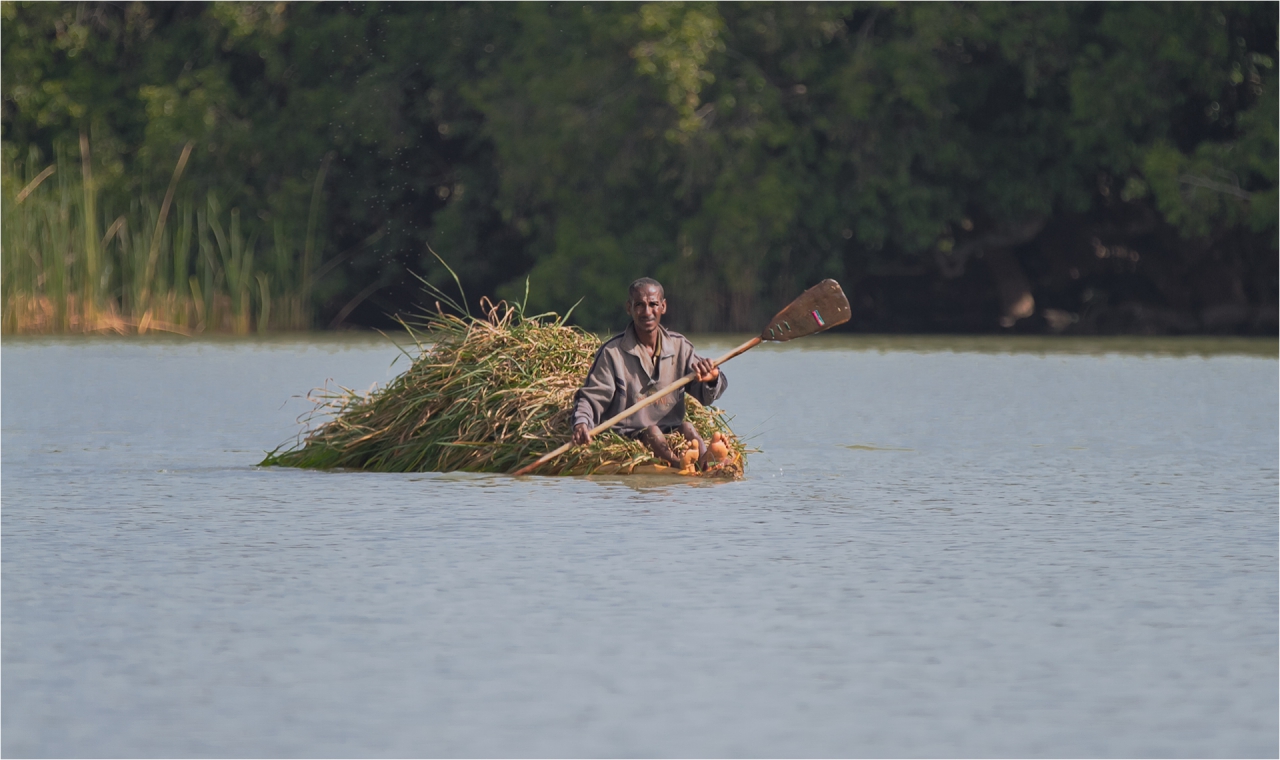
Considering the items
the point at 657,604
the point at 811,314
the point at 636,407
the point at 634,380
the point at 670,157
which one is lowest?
the point at 657,604

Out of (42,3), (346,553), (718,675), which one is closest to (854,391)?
(346,553)

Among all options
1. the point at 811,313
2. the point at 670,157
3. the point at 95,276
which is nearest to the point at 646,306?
the point at 811,313

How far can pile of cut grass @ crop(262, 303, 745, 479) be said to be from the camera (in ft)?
37.7

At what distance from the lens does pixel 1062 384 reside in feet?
67.3

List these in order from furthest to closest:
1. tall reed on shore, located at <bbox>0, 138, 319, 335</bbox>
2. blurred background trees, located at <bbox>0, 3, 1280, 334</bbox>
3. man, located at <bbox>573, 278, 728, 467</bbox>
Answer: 1. blurred background trees, located at <bbox>0, 3, 1280, 334</bbox>
2. tall reed on shore, located at <bbox>0, 138, 319, 335</bbox>
3. man, located at <bbox>573, 278, 728, 467</bbox>

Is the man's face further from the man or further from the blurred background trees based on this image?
the blurred background trees

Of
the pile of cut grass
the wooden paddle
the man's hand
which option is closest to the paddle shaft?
the man's hand

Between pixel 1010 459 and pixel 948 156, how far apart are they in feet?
76.9

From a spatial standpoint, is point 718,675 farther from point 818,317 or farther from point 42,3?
point 42,3

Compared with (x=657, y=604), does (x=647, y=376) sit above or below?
above

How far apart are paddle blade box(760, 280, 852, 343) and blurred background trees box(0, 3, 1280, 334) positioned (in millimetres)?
19617

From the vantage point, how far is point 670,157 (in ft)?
119

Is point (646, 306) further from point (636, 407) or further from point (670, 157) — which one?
point (670, 157)

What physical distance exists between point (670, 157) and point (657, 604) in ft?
98.3
